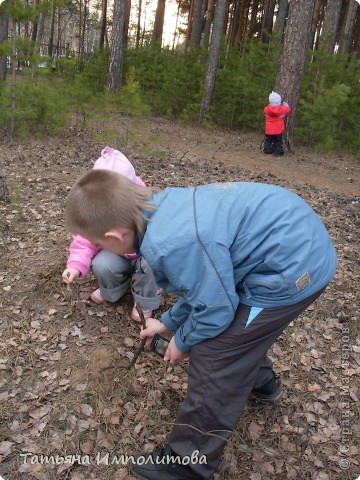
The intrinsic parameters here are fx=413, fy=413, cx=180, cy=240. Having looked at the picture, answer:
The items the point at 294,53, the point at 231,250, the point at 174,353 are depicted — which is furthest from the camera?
the point at 294,53

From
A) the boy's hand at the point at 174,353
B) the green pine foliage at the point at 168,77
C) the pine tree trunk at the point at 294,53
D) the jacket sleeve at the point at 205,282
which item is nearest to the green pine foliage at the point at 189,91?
the green pine foliage at the point at 168,77

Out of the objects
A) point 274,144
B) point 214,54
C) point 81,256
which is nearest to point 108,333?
point 81,256

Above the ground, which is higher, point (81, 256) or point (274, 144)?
point (274, 144)

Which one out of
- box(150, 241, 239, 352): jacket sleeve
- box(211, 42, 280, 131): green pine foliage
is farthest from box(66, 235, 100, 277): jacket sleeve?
box(211, 42, 280, 131): green pine foliage

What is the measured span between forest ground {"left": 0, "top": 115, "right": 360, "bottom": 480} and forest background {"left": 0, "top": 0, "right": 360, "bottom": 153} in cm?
380

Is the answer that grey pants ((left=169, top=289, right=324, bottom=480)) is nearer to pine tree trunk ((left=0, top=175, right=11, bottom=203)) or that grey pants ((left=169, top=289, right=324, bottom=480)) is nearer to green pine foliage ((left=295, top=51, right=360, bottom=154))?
pine tree trunk ((left=0, top=175, right=11, bottom=203))

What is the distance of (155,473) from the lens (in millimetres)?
1980

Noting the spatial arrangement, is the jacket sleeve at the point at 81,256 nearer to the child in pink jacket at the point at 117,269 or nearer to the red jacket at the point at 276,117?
the child in pink jacket at the point at 117,269

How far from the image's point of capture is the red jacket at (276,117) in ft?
27.9

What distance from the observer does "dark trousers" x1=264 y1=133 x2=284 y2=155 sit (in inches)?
356

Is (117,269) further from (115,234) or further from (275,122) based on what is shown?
(275,122)

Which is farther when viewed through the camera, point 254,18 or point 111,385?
point 254,18

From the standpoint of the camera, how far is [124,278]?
287cm

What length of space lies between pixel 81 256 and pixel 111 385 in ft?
2.61
